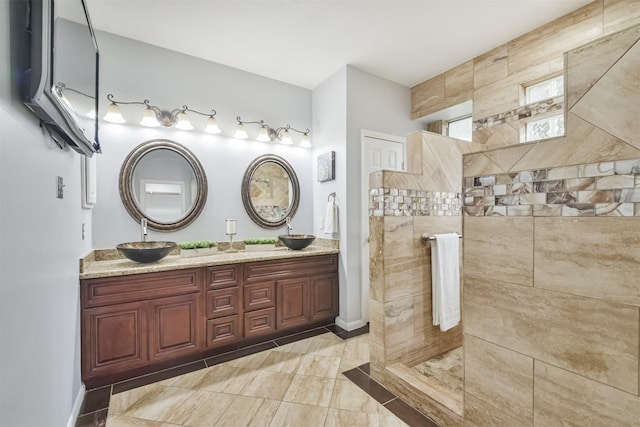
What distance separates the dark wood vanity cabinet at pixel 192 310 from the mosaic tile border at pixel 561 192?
75.3 inches

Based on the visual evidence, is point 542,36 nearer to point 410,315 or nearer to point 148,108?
point 410,315

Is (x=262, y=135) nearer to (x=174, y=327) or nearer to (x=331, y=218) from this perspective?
(x=331, y=218)

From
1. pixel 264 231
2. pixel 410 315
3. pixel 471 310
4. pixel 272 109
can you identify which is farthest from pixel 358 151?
pixel 471 310

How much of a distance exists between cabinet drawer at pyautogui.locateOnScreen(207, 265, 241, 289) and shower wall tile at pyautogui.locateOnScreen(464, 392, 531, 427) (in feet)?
6.31

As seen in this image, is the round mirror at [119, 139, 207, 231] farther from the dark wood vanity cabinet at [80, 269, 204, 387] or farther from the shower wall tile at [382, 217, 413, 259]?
the shower wall tile at [382, 217, 413, 259]

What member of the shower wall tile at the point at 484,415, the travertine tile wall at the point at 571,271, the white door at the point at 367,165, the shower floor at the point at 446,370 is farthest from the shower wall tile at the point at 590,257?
the white door at the point at 367,165

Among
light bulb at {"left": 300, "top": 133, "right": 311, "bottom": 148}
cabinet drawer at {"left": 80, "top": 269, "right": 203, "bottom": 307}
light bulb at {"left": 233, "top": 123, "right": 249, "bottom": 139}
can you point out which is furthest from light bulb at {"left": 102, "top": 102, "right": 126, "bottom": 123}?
light bulb at {"left": 300, "top": 133, "right": 311, "bottom": 148}

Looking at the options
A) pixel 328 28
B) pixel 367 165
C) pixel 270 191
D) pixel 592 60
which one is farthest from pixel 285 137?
pixel 592 60

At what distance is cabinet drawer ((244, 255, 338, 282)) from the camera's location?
2.64 m

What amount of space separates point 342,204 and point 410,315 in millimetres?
1363

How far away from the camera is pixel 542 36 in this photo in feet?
7.85

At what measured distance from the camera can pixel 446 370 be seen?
2.19 m

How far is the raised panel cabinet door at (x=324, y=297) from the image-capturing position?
2996 mm

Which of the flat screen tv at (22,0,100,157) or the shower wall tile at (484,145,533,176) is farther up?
the flat screen tv at (22,0,100,157)
